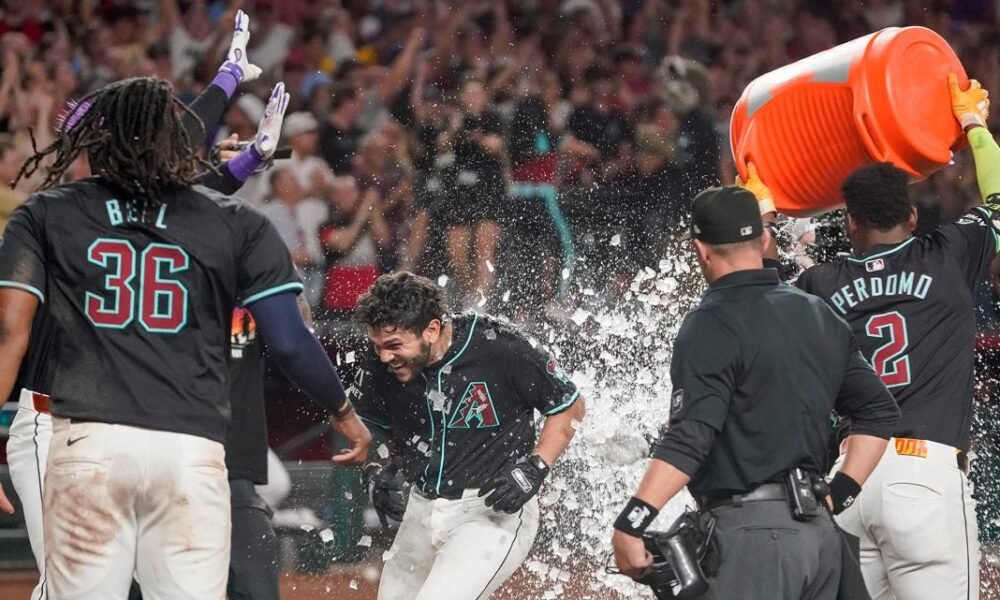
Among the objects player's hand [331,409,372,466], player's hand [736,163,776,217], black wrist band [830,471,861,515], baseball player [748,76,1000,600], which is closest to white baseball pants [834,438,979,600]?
baseball player [748,76,1000,600]

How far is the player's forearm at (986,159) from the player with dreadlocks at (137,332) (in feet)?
9.54

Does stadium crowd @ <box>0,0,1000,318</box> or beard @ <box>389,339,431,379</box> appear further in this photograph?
stadium crowd @ <box>0,0,1000,318</box>

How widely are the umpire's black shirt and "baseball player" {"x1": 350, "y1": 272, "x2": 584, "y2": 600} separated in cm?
120

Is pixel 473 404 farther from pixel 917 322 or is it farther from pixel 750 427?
pixel 917 322

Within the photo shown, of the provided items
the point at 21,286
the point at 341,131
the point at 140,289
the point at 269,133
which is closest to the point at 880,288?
the point at 269,133

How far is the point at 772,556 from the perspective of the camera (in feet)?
12.2

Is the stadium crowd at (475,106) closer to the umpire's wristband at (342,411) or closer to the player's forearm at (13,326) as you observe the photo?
the umpire's wristband at (342,411)

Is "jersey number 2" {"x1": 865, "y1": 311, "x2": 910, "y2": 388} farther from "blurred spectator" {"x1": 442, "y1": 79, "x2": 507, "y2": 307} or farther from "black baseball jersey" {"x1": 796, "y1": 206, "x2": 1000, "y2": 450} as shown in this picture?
"blurred spectator" {"x1": 442, "y1": 79, "x2": 507, "y2": 307}

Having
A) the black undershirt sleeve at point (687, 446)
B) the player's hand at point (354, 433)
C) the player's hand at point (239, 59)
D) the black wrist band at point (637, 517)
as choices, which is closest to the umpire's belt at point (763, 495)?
the black undershirt sleeve at point (687, 446)

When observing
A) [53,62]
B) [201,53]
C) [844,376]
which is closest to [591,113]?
[201,53]

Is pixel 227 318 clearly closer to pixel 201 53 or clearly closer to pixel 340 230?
pixel 340 230

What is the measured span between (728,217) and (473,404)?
1580mm

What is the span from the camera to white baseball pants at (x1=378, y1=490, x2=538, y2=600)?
15.6 feet

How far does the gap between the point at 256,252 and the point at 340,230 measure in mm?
5926
